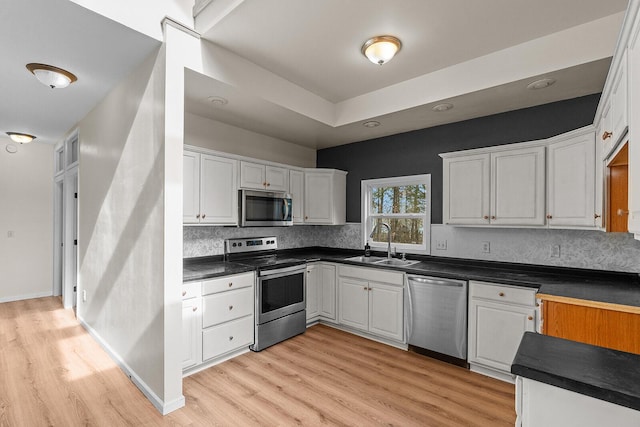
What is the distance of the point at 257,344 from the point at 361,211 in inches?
87.1

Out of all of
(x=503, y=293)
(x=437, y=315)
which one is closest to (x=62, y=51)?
(x=437, y=315)

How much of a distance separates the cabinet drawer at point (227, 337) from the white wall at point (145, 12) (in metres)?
2.45

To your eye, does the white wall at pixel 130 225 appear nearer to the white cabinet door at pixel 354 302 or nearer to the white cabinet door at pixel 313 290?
the white cabinet door at pixel 313 290

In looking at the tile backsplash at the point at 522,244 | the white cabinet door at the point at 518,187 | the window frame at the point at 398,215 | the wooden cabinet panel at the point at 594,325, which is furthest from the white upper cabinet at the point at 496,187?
the wooden cabinet panel at the point at 594,325

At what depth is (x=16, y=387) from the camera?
256 centimetres

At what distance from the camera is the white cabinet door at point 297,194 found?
165 inches

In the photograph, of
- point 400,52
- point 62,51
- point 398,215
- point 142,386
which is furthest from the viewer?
point 398,215

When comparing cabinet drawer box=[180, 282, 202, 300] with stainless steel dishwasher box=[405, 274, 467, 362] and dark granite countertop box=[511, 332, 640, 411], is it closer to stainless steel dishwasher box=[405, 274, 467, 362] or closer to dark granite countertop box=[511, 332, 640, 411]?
stainless steel dishwasher box=[405, 274, 467, 362]

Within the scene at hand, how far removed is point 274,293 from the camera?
3.43 metres

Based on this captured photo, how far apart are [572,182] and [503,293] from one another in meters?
1.07

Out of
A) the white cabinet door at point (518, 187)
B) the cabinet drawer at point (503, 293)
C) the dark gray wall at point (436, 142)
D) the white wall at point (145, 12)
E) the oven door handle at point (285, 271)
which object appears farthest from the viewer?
the oven door handle at point (285, 271)

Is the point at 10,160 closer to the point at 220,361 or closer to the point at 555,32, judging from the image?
the point at 220,361

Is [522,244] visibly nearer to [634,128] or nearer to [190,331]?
[634,128]

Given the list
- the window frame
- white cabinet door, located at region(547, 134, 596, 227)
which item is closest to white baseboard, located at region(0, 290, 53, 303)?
the window frame
